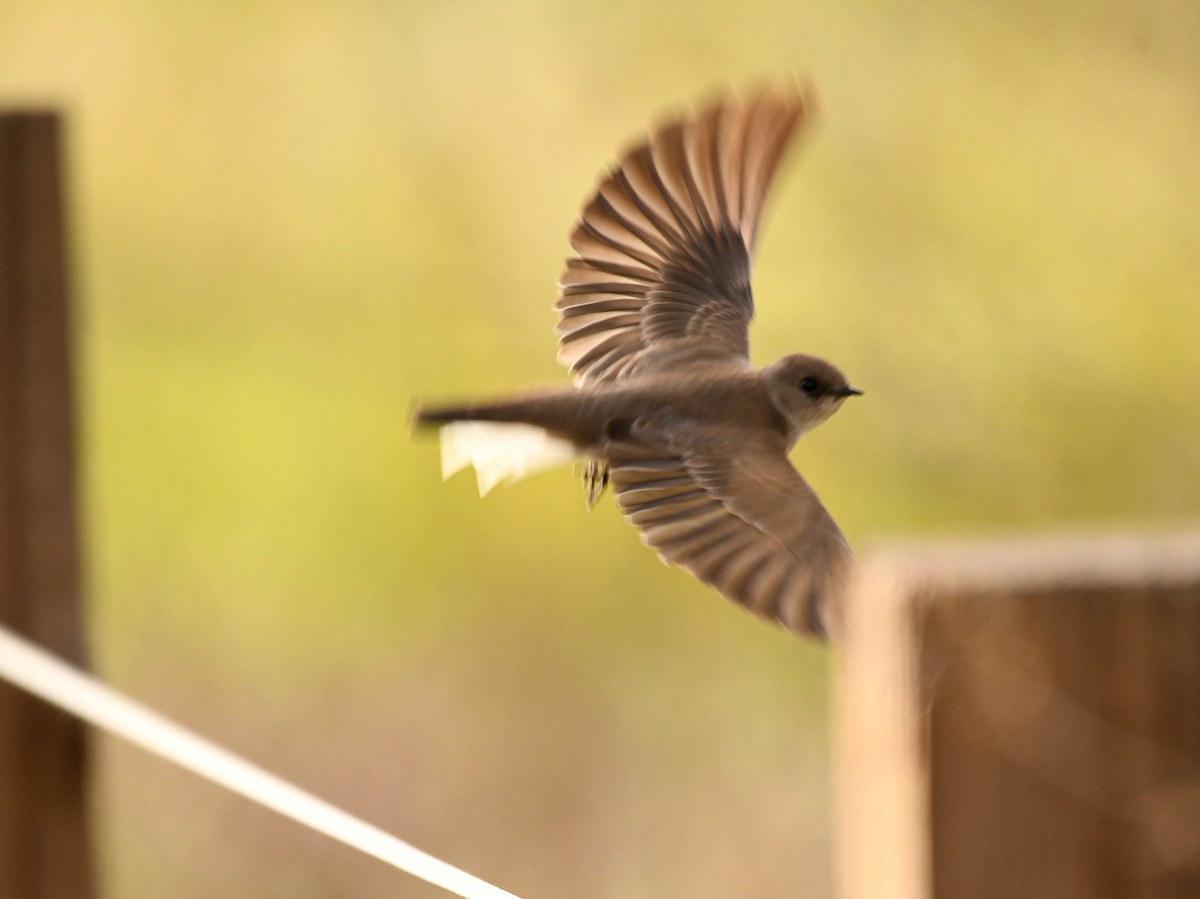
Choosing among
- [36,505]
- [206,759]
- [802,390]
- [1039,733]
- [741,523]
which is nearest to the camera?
[1039,733]

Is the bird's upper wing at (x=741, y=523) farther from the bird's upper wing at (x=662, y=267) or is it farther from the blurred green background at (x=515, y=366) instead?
the blurred green background at (x=515, y=366)

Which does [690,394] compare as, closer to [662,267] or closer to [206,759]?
[662,267]

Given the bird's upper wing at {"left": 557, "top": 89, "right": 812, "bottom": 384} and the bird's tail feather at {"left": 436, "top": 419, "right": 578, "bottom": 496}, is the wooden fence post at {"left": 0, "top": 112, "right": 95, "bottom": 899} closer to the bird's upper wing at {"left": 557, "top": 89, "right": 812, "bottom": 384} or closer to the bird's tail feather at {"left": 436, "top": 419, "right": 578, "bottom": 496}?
the bird's tail feather at {"left": 436, "top": 419, "right": 578, "bottom": 496}

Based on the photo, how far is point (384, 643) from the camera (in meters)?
6.06

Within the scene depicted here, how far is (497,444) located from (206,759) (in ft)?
3.06

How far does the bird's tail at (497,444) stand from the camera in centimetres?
206

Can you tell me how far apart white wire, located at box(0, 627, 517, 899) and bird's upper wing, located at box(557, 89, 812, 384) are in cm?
103

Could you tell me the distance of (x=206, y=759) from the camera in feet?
4.24

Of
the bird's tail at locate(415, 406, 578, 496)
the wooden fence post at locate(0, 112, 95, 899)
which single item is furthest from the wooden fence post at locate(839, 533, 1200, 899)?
the bird's tail at locate(415, 406, 578, 496)

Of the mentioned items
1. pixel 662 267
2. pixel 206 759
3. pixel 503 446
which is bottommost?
pixel 206 759

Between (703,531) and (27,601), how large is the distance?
0.82 metres

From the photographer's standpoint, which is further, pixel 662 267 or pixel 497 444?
pixel 662 267

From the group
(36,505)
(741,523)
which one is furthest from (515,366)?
(36,505)

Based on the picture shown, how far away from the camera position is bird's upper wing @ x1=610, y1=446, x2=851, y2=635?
5.85 feet
